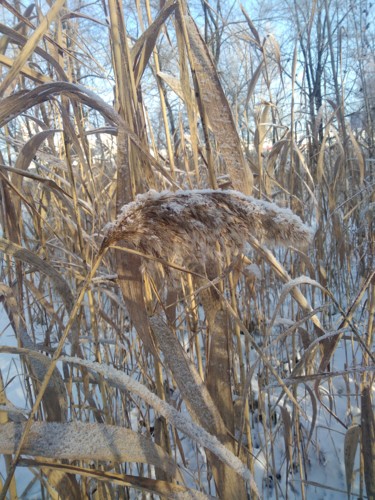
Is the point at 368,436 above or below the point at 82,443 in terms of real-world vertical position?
below

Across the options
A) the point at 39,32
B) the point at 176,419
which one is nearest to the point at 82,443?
the point at 176,419

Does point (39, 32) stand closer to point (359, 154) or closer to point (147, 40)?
point (147, 40)

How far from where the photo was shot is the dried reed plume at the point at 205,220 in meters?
0.33

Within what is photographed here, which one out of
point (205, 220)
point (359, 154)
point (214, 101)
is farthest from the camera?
point (359, 154)

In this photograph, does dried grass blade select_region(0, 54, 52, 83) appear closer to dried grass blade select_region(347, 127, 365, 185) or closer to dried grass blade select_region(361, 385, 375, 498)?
dried grass blade select_region(361, 385, 375, 498)

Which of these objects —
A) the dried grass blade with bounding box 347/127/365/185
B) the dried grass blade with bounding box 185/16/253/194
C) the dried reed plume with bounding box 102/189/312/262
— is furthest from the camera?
the dried grass blade with bounding box 347/127/365/185

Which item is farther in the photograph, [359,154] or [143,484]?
[359,154]

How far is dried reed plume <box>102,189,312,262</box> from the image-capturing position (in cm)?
33

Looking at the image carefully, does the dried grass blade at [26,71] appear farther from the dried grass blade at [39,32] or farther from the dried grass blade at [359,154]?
the dried grass blade at [359,154]

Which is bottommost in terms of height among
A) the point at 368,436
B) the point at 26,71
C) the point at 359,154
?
the point at 368,436

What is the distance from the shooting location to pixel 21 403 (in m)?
1.43

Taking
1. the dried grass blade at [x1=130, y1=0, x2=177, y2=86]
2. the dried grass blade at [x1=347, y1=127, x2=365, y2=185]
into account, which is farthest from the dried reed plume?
the dried grass blade at [x1=347, y1=127, x2=365, y2=185]

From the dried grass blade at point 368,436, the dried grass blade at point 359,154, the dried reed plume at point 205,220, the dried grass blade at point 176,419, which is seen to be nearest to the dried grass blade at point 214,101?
the dried reed plume at point 205,220

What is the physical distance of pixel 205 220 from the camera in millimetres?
337
